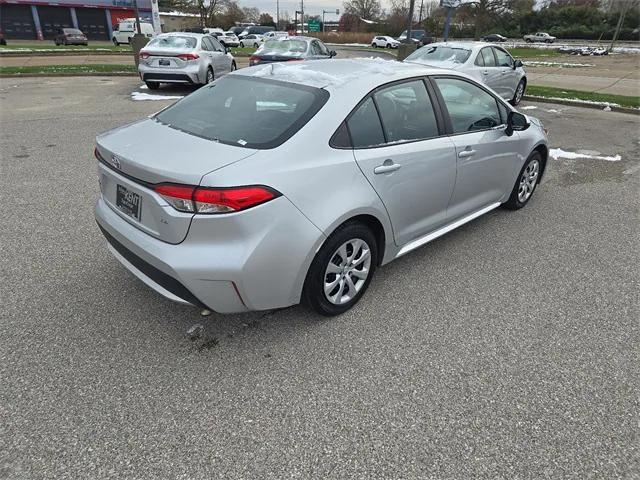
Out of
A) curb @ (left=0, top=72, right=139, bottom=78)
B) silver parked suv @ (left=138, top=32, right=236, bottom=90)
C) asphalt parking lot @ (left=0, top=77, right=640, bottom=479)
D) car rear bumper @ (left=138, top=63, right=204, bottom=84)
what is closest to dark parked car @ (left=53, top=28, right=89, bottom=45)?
curb @ (left=0, top=72, right=139, bottom=78)

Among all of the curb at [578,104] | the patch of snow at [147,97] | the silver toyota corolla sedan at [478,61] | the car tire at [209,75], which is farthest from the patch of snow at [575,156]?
the car tire at [209,75]

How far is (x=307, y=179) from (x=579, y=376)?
1.93 meters

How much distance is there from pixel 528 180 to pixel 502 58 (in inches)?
280

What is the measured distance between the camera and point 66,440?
1.98 meters

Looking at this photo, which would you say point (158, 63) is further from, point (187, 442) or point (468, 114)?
point (187, 442)

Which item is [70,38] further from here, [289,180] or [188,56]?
[289,180]

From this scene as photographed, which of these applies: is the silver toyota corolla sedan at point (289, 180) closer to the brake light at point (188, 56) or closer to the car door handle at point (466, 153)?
the car door handle at point (466, 153)

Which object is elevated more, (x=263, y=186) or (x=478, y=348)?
(x=263, y=186)

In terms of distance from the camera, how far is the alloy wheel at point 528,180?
4.61 m

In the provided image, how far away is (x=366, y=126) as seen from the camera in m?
2.77

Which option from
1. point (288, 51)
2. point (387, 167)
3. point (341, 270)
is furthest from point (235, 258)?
point (288, 51)

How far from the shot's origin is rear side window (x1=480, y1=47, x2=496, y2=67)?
9.80 m

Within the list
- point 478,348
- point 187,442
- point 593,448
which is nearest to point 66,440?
point 187,442

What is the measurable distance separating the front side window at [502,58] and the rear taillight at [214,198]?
10062mm
